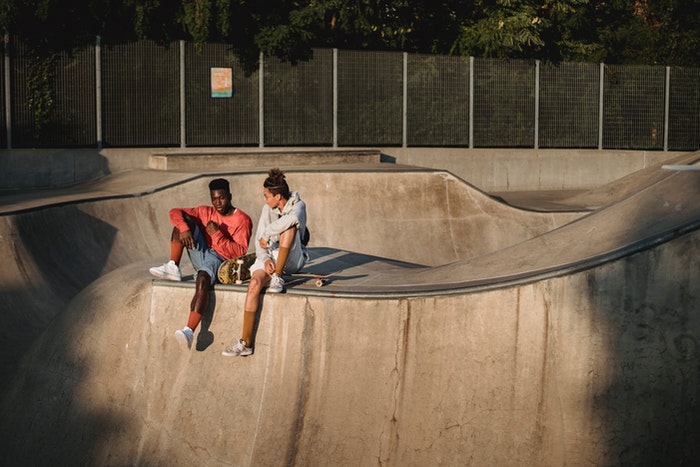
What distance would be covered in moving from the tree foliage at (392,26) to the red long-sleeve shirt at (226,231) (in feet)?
37.4

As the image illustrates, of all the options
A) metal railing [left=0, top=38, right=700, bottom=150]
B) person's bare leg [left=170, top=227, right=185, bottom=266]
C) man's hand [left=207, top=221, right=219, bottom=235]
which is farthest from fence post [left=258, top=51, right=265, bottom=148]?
person's bare leg [left=170, top=227, right=185, bottom=266]

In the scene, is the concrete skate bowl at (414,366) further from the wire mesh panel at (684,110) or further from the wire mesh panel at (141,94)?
the wire mesh panel at (684,110)

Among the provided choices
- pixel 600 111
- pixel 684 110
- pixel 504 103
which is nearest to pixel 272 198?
pixel 504 103

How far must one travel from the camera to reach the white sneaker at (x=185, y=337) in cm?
833

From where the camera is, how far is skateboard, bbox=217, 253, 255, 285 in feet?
29.3

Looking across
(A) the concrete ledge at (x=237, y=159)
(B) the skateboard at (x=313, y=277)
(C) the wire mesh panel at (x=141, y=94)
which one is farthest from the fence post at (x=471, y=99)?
(B) the skateboard at (x=313, y=277)

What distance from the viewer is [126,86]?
20812 millimetres

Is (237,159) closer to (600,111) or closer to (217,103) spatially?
(217,103)

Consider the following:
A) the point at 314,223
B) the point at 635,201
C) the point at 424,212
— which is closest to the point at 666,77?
the point at 424,212

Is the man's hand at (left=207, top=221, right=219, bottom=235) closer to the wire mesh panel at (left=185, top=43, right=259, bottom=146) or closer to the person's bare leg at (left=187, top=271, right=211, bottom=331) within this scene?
the person's bare leg at (left=187, top=271, right=211, bottom=331)

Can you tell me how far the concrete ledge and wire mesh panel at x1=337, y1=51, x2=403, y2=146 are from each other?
191cm

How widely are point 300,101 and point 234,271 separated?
14289 mm

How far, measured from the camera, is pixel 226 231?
933 cm

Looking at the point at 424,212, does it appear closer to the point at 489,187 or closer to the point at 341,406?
the point at 489,187
